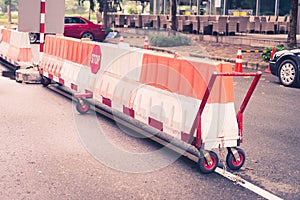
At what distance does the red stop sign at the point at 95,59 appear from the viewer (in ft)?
31.2

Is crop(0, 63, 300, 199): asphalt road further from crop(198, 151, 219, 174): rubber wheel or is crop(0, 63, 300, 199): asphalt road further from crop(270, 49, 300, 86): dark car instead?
crop(270, 49, 300, 86): dark car

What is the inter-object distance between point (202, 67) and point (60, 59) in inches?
224

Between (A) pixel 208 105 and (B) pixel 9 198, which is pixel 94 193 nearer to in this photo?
(B) pixel 9 198

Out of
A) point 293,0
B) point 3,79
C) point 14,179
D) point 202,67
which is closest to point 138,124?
point 202,67

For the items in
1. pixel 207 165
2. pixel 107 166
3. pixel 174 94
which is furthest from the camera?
pixel 174 94

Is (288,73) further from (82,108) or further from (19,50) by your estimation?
(19,50)

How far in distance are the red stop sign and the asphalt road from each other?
2.73ft

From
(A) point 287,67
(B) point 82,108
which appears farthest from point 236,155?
(A) point 287,67

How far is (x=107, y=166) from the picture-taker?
6273 mm

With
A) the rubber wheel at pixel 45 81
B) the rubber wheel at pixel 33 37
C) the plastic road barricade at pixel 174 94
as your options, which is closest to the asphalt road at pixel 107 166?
the plastic road barricade at pixel 174 94

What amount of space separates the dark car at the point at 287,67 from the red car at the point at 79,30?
16.6 metres

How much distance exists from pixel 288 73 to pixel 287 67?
16 cm

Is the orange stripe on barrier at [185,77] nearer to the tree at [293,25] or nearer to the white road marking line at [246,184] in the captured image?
the white road marking line at [246,184]

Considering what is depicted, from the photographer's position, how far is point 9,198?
5160 mm
